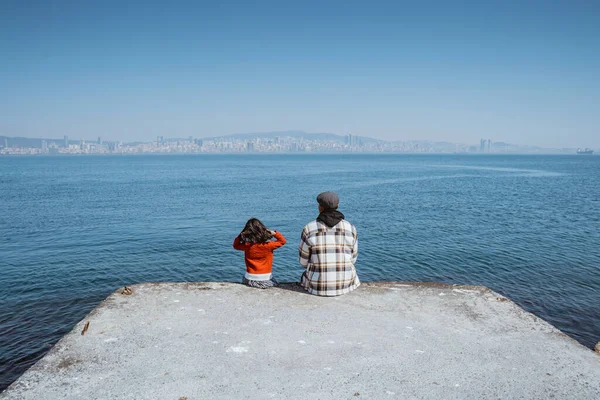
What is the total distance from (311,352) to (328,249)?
7.39 ft

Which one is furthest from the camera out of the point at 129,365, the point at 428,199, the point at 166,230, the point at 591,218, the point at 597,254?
the point at 428,199

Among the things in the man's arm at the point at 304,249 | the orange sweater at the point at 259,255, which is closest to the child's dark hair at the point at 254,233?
the orange sweater at the point at 259,255

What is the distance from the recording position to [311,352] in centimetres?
668

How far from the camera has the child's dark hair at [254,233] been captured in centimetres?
936

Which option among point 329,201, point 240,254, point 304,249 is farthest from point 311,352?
point 240,254

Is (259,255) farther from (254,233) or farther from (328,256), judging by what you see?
(328,256)

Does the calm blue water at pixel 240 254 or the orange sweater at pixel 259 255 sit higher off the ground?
the orange sweater at pixel 259 255

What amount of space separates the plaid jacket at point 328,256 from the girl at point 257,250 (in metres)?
1.05

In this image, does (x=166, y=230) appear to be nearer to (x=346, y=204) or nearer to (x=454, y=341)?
(x=346, y=204)

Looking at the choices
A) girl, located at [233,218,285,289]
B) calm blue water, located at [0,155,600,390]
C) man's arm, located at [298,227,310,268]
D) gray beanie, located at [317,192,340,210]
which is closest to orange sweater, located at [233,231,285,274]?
girl, located at [233,218,285,289]

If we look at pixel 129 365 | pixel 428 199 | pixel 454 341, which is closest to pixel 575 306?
pixel 454 341

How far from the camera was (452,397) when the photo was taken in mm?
5562

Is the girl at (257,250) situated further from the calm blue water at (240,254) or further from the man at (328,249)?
the calm blue water at (240,254)

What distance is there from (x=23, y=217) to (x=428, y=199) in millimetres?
37853
